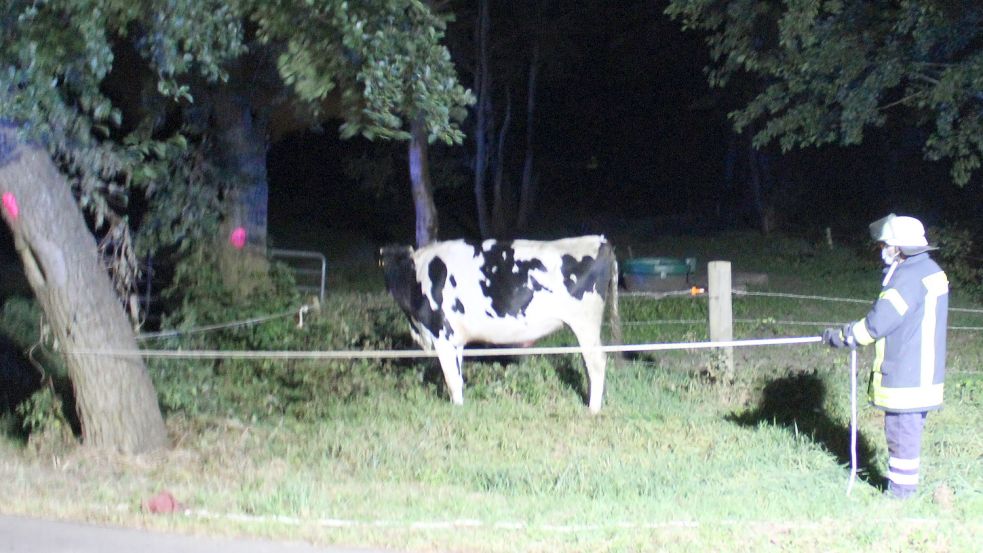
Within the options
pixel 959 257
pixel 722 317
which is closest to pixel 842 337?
pixel 722 317

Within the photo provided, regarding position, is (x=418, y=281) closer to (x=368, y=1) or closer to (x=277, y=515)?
(x=368, y=1)

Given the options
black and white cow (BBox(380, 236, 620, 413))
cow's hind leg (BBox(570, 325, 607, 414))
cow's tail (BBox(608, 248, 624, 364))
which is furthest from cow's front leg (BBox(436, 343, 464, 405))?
cow's tail (BBox(608, 248, 624, 364))

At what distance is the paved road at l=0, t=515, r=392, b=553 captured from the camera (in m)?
6.48

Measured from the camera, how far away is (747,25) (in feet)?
54.1

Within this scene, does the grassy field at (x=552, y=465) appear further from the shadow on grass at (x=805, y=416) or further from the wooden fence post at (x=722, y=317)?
the wooden fence post at (x=722, y=317)

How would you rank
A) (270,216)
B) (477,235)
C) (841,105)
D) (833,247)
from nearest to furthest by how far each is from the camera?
(841,105) < (833,247) < (477,235) < (270,216)

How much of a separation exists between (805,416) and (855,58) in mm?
6935

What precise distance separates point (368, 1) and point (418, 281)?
3.30 meters

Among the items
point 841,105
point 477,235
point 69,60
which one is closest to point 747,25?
point 841,105

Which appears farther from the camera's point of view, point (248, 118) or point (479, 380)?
point (248, 118)

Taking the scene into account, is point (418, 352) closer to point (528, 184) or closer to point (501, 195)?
point (528, 184)

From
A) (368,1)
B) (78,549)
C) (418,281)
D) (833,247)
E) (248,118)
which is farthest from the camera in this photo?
(833,247)

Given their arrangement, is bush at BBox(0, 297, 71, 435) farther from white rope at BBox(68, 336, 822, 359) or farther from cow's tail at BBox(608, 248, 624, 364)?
cow's tail at BBox(608, 248, 624, 364)

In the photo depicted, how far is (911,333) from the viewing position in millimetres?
7074
